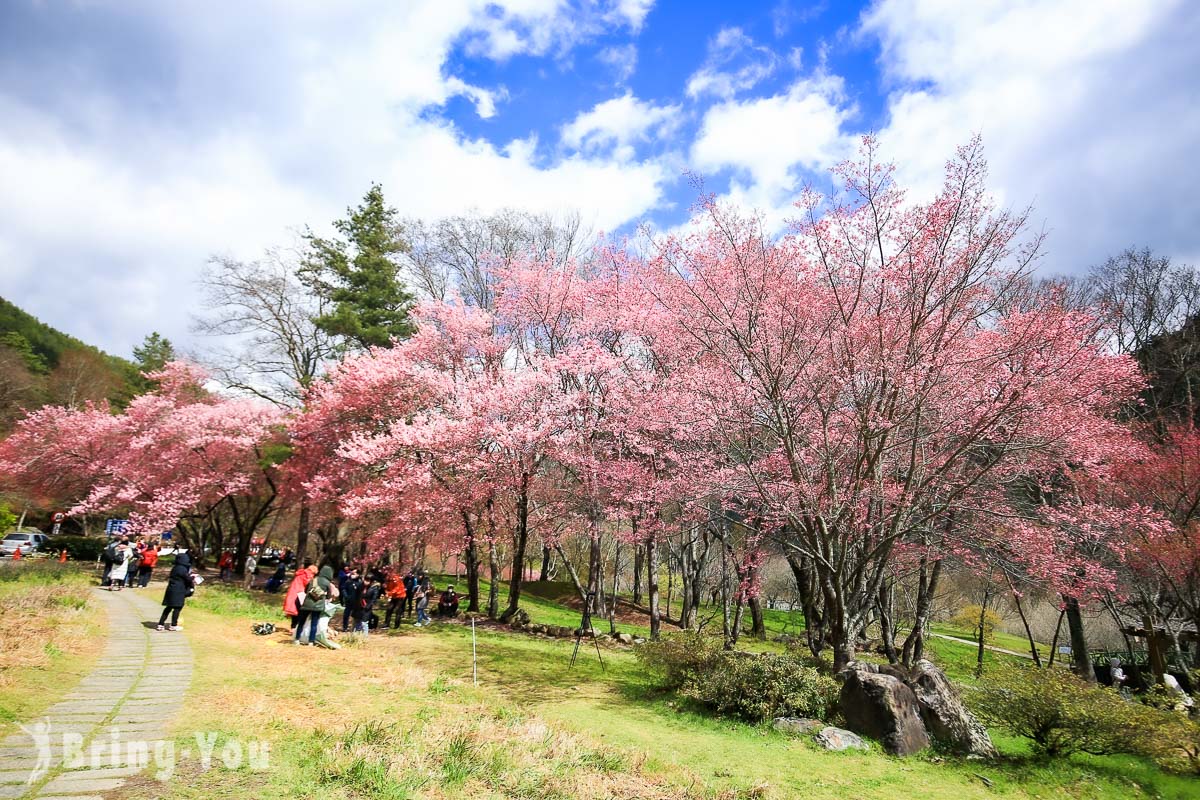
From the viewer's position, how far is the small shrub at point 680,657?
10516 mm

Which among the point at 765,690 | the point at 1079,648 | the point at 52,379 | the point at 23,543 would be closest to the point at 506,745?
the point at 765,690

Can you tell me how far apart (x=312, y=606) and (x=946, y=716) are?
34.4 feet

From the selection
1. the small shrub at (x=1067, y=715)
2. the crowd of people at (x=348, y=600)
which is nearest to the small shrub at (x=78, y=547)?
the crowd of people at (x=348, y=600)

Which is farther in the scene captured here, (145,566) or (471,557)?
(471,557)


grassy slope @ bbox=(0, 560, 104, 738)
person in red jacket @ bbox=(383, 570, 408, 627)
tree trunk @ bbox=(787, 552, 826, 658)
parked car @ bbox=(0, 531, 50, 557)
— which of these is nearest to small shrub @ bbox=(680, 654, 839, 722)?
tree trunk @ bbox=(787, 552, 826, 658)

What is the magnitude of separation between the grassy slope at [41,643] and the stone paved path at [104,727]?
0.55 feet

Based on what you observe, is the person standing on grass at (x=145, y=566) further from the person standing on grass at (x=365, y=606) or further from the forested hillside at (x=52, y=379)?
the forested hillside at (x=52, y=379)

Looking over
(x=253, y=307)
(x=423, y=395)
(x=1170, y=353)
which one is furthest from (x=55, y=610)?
(x=1170, y=353)

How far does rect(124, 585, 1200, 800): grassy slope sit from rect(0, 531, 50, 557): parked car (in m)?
21.0

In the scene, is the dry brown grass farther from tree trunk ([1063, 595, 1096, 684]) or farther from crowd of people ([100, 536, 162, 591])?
tree trunk ([1063, 595, 1096, 684])

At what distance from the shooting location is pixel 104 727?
5.29 metres

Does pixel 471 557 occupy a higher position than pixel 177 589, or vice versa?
pixel 471 557

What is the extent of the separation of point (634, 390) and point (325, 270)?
17.7 meters

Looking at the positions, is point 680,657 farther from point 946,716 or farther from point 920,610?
point 920,610
